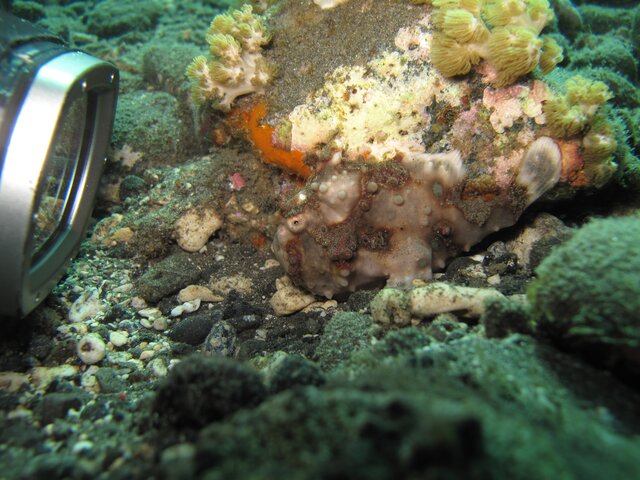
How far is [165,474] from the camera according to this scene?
1.38 meters

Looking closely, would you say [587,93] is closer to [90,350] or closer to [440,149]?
[440,149]

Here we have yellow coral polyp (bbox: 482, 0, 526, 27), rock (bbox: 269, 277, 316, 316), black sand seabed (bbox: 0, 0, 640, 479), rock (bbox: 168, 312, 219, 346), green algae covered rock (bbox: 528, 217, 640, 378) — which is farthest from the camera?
rock (bbox: 269, 277, 316, 316)

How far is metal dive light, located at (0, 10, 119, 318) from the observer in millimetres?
2189

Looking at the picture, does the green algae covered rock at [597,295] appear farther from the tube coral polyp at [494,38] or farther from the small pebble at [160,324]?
the small pebble at [160,324]

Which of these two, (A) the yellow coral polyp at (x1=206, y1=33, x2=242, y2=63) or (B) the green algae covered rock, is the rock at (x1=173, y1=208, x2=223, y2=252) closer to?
(A) the yellow coral polyp at (x1=206, y1=33, x2=242, y2=63)

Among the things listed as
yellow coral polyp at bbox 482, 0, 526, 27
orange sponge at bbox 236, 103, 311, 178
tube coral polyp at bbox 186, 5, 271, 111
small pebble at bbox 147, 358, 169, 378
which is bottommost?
small pebble at bbox 147, 358, 169, 378

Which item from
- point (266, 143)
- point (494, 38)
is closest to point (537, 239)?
point (494, 38)

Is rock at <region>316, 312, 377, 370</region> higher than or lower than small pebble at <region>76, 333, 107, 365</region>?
higher

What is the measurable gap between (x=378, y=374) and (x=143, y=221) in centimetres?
315

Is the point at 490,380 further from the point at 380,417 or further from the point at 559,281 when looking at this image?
the point at 380,417

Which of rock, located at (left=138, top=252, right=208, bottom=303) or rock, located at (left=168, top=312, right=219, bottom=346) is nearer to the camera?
rock, located at (left=168, top=312, right=219, bottom=346)

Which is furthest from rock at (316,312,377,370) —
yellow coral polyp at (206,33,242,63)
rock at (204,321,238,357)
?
yellow coral polyp at (206,33,242,63)

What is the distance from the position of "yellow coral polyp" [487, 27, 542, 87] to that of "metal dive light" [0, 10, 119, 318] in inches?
111

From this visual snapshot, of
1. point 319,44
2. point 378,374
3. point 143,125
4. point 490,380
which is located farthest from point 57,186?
point 490,380
